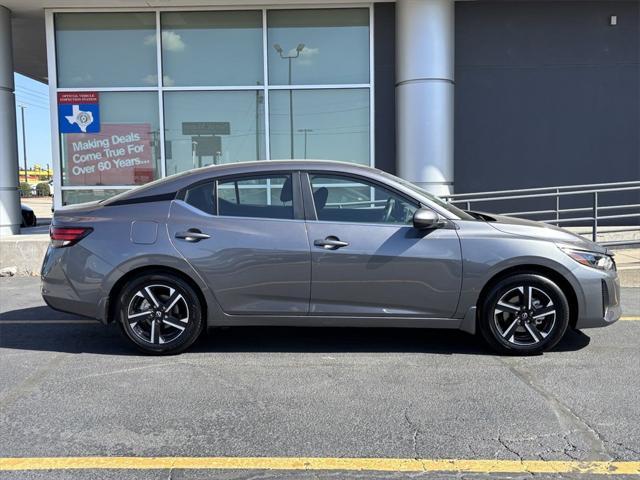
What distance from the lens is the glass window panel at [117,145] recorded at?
458 inches

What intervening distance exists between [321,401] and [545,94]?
9.75 m

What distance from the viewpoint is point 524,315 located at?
484 centimetres

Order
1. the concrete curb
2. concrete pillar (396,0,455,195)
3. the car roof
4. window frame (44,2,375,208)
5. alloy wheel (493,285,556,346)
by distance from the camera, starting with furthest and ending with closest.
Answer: window frame (44,2,375,208)
concrete pillar (396,0,455,195)
the concrete curb
the car roof
alloy wheel (493,285,556,346)

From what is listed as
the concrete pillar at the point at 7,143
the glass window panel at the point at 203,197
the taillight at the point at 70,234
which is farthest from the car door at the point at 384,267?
the concrete pillar at the point at 7,143

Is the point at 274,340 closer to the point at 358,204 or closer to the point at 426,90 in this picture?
the point at 358,204

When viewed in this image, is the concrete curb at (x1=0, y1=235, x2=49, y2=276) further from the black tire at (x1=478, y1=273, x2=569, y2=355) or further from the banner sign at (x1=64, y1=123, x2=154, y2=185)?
the black tire at (x1=478, y1=273, x2=569, y2=355)

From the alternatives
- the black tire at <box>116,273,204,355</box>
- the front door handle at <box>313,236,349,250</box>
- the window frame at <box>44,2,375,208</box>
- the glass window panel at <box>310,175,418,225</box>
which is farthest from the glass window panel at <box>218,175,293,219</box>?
the window frame at <box>44,2,375,208</box>

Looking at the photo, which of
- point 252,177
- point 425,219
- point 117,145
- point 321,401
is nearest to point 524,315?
point 425,219

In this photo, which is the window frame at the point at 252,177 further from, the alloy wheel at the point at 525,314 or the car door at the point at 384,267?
the alloy wheel at the point at 525,314

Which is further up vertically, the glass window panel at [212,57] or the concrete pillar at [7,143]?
the glass window panel at [212,57]

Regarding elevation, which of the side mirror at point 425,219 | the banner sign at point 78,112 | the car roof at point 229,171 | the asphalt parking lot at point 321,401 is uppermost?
the banner sign at point 78,112

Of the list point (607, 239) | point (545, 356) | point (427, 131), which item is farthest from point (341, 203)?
point (607, 239)

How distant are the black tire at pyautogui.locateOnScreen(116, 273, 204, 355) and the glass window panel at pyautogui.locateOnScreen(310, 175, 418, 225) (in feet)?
4.34

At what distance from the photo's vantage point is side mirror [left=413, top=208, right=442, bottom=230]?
185 inches
